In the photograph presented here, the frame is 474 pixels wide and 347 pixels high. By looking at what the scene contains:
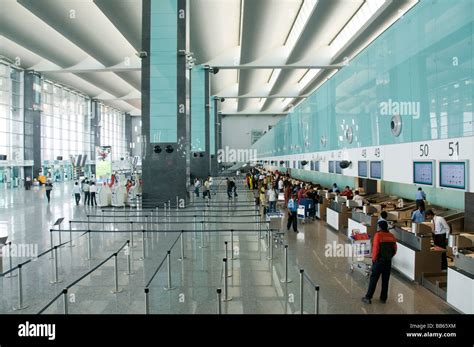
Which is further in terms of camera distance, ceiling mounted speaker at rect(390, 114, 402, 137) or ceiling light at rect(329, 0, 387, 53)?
ceiling light at rect(329, 0, 387, 53)

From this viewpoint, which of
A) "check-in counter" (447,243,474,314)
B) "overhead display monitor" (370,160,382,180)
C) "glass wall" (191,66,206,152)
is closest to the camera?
"check-in counter" (447,243,474,314)

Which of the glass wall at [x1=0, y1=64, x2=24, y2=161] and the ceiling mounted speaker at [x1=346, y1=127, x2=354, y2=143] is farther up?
the glass wall at [x1=0, y1=64, x2=24, y2=161]

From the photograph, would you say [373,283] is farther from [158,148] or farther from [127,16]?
[127,16]

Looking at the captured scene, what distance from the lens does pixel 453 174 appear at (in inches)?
247

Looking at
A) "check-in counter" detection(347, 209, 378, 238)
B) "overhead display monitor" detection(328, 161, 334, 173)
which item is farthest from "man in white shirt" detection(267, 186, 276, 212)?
"check-in counter" detection(347, 209, 378, 238)

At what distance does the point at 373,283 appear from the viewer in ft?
19.2

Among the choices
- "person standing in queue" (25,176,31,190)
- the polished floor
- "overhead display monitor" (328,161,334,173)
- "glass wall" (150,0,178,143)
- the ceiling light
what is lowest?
the polished floor

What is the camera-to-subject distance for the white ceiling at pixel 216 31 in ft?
70.9

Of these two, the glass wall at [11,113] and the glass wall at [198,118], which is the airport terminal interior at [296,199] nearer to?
the glass wall at [198,118]

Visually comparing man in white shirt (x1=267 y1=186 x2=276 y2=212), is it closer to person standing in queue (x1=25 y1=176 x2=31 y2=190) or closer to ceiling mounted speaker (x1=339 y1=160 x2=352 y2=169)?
ceiling mounted speaker (x1=339 y1=160 x2=352 y2=169)

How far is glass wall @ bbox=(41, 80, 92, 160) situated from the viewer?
42062 mm

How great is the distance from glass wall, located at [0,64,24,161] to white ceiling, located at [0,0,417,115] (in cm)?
191
